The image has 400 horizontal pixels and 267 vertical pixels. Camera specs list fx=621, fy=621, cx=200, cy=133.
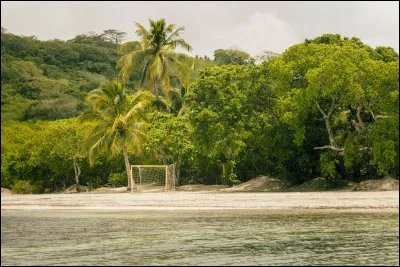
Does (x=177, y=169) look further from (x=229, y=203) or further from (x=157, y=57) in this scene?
(x=229, y=203)

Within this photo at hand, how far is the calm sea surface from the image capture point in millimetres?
12602


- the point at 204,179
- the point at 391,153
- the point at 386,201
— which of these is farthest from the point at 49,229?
the point at 204,179

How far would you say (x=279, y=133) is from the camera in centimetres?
3650

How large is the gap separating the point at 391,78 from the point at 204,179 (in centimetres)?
1828

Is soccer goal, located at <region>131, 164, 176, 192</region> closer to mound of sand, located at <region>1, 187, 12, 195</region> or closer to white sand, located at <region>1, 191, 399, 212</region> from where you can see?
white sand, located at <region>1, 191, 399, 212</region>

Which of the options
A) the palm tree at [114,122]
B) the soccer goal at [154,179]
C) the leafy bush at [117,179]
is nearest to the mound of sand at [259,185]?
the soccer goal at [154,179]

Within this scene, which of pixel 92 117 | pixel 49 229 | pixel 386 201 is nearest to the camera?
pixel 49 229

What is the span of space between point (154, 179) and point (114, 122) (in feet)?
15.7

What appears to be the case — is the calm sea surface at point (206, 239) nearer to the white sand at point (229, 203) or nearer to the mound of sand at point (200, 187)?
the white sand at point (229, 203)

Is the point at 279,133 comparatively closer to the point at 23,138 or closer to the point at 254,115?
the point at 254,115

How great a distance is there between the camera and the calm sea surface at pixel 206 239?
1260 cm

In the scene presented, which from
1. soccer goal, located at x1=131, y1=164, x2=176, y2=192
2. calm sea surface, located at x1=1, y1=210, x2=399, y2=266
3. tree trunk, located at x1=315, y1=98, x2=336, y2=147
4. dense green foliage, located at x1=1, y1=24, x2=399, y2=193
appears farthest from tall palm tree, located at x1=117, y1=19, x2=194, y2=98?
calm sea surface, located at x1=1, y1=210, x2=399, y2=266

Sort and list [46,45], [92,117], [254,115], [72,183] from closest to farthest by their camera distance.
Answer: [254,115] < [92,117] < [72,183] < [46,45]

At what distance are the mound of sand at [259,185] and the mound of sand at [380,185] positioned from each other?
21.7 feet
